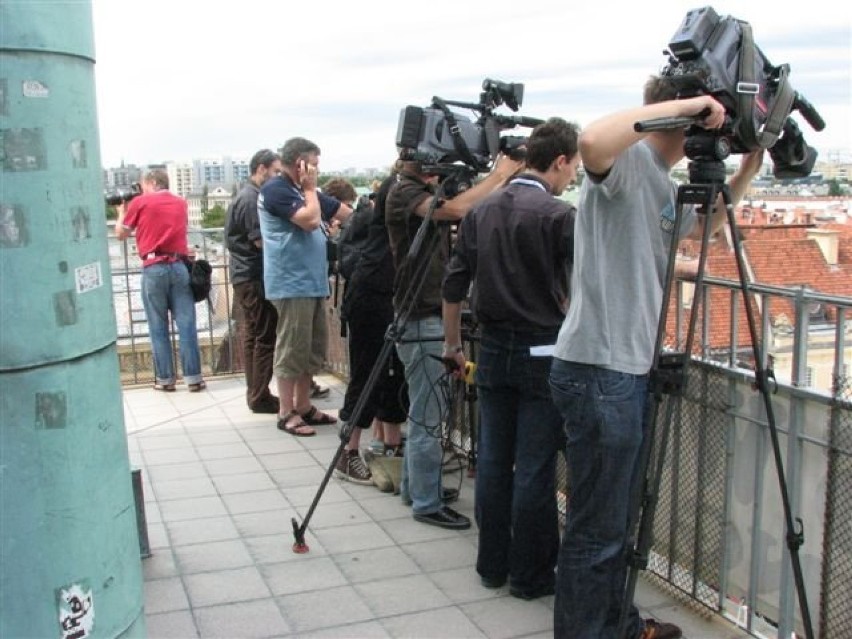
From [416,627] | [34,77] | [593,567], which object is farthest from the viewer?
[416,627]

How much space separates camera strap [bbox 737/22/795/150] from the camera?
2373 mm

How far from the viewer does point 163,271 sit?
23.5 feet

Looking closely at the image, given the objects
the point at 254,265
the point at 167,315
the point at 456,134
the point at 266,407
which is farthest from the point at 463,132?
the point at 167,315

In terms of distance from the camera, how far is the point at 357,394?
16.4 feet

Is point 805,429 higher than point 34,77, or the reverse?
point 34,77

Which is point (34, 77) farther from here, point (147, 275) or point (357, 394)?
point (147, 275)

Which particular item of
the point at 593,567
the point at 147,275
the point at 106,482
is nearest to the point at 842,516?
the point at 593,567

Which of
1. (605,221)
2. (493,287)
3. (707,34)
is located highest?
(707,34)

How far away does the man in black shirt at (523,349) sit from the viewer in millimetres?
3383

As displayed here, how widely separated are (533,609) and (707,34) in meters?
2.21

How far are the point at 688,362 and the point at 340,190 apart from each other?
4.65 m

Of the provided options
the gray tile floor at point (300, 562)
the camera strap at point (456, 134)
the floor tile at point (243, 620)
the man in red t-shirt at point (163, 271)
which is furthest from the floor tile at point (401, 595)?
the man in red t-shirt at point (163, 271)

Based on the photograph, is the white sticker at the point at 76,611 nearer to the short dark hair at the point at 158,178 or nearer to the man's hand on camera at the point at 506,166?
the man's hand on camera at the point at 506,166

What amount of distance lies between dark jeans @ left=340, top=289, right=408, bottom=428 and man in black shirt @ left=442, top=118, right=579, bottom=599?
1308 mm
